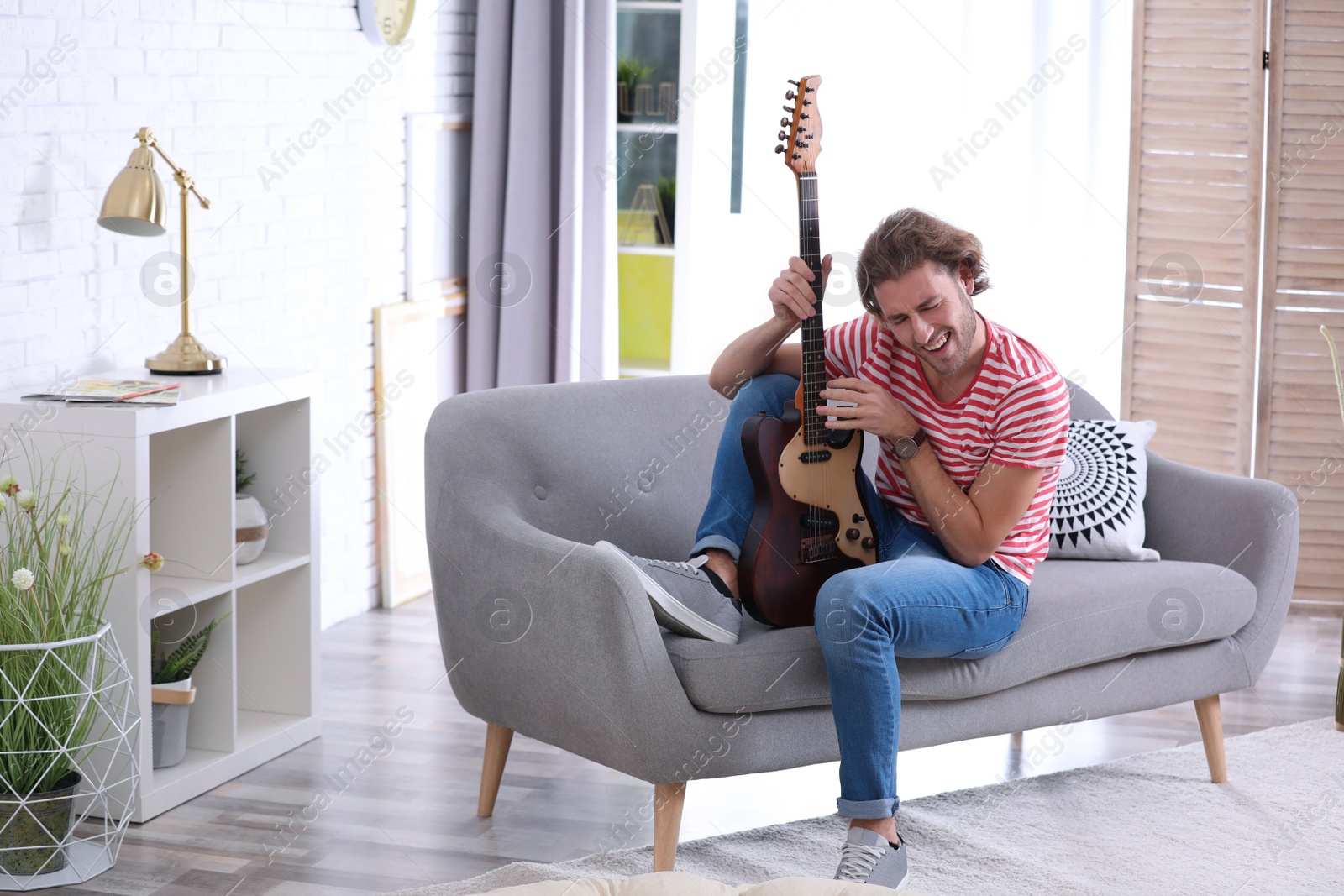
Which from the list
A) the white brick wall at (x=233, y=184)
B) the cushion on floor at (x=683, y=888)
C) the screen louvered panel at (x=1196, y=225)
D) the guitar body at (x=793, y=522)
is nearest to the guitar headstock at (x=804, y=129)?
the guitar body at (x=793, y=522)

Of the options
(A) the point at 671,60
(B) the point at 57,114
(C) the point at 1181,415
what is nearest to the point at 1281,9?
(C) the point at 1181,415

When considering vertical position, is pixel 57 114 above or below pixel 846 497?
above

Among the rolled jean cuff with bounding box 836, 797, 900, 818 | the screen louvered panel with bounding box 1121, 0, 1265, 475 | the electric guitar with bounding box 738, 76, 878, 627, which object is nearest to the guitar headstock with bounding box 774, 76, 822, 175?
the electric guitar with bounding box 738, 76, 878, 627

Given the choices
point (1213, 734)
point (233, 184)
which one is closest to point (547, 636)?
point (1213, 734)

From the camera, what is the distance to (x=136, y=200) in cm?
255

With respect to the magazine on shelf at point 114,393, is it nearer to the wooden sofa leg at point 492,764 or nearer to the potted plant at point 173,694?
the potted plant at point 173,694

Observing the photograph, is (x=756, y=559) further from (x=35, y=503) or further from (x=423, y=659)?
(x=423, y=659)

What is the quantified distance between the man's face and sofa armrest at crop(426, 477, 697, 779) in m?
0.58

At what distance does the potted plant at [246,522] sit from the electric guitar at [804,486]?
1108mm

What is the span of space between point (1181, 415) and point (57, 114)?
116 inches

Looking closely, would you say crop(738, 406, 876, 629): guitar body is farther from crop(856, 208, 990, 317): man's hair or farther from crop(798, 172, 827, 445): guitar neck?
crop(856, 208, 990, 317): man's hair

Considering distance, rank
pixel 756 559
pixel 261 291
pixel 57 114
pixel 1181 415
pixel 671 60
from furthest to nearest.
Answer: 1. pixel 671 60
2. pixel 1181 415
3. pixel 261 291
4. pixel 57 114
5. pixel 756 559

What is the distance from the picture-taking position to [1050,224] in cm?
410

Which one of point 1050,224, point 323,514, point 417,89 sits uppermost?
point 417,89
